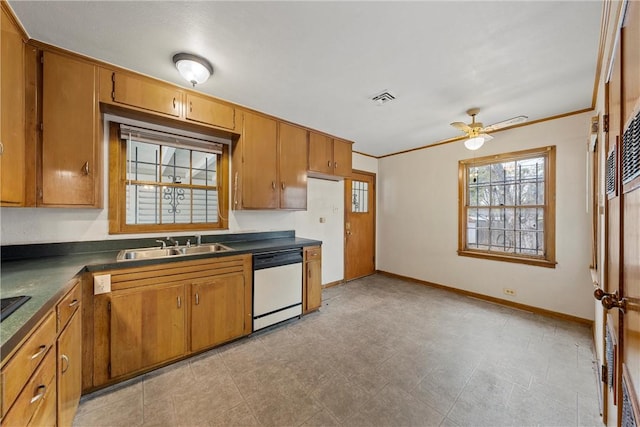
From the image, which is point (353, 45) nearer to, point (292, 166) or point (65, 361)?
point (292, 166)

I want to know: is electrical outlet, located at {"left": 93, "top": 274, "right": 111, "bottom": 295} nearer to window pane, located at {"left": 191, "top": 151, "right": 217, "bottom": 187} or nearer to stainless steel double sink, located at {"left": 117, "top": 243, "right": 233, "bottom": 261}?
stainless steel double sink, located at {"left": 117, "top": 243, "right": 233, "bottom": 261}

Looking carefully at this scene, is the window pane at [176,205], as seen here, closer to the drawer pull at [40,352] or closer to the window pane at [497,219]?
the drawer pull at [40,352]

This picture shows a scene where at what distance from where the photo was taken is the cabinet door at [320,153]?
3.50 m

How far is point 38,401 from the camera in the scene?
1.01 meters

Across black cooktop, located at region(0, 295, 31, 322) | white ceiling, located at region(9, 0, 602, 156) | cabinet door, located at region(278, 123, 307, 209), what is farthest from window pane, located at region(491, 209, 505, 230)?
black cooktop, located at region(0, 295, 31, 322)

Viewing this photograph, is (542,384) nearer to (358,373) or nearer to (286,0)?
(358,373)

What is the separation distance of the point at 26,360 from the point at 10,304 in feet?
0.96

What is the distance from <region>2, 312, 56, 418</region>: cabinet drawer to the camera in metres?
0.78

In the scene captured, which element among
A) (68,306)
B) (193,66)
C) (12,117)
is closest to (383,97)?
(193,66)

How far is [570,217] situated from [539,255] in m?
0.61

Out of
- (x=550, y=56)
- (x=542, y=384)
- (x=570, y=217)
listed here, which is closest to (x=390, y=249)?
(x=570, y=217)

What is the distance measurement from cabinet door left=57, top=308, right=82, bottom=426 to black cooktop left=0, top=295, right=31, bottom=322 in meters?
0.30

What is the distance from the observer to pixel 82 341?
1.74m

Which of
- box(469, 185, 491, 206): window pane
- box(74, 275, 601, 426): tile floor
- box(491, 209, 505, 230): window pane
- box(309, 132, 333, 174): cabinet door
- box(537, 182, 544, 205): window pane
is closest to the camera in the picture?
box(74, 275, 601, 426): tile floor
